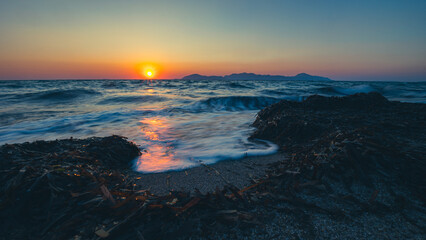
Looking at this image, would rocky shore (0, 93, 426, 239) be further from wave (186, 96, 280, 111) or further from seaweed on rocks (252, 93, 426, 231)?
wave (186, 96, 280, 111)

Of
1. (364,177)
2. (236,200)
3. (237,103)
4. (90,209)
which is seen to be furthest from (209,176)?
(237,103)

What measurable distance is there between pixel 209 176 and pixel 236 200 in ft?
2.76

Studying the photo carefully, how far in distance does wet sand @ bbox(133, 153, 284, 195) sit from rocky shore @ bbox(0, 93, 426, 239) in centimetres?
2

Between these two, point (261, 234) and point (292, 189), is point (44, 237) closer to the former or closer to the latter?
point (261, 234)

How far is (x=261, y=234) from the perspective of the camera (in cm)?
117

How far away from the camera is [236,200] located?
1.46 m

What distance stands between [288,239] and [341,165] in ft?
3.16

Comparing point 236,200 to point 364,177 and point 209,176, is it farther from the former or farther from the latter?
point 364,177

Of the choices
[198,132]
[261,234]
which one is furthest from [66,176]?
[198,132]

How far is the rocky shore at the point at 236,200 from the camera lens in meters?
1.19

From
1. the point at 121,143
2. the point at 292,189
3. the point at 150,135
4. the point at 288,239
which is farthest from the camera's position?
the point at 150,135

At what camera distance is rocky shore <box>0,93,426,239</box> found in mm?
1192

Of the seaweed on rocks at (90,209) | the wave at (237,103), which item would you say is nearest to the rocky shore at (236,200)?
the seaweed on rocks at (90,209)

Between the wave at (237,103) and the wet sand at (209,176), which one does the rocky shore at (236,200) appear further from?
the wave at (237,103)
